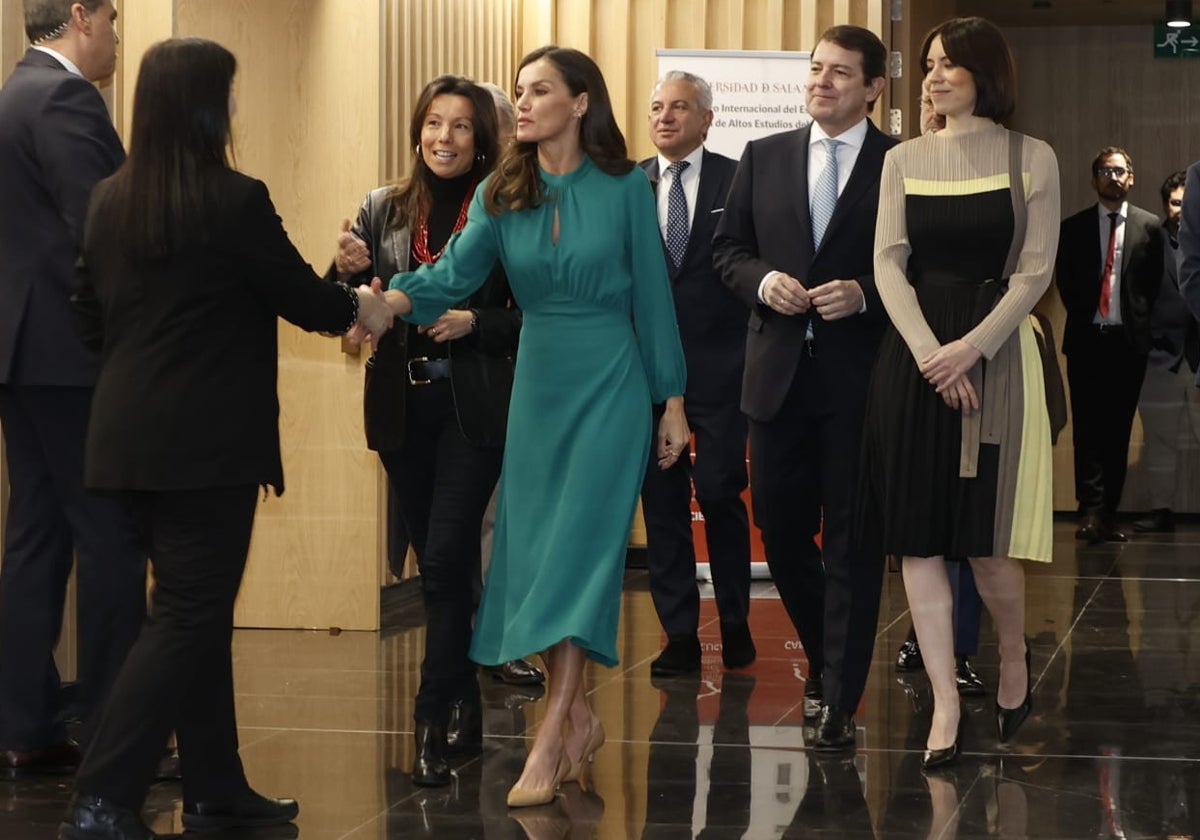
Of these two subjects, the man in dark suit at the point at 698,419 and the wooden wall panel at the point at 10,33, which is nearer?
the wooden wall panel at the point at 10,33

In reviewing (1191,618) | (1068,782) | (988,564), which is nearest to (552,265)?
(988,564)

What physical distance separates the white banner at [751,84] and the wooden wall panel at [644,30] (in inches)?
18.1

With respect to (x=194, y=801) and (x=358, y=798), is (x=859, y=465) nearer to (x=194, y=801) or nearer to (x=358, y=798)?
(x=358, y=798)

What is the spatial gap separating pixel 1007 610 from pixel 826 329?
2.79ft

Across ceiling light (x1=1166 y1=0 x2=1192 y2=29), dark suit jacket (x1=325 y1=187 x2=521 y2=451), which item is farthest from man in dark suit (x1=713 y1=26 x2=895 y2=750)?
ceiling light (x1=1166 y1=0 x2=1192 y2=29)

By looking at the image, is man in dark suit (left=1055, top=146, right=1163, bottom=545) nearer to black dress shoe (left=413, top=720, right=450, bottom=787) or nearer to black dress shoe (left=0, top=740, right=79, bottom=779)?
black dress shoe (left=413, top=720, right=450, bottom=787)

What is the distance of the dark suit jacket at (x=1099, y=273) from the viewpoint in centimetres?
1014

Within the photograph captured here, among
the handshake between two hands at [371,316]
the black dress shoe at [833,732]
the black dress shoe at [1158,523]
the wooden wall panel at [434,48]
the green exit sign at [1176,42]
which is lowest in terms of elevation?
the black dress shoe at [1158,523]

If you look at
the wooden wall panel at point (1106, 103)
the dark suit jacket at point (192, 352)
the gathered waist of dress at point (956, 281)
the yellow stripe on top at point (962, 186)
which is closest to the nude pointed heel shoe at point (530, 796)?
the dark suit jacket at point (192, 352)

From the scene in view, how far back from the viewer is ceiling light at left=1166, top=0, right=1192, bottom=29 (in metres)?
11.0

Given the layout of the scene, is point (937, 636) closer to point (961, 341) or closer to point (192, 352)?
point (961, 341)

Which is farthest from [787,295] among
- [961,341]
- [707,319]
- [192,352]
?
[192,352]

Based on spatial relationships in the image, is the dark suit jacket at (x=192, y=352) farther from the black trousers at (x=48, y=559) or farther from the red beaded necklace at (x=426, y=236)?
the red beaded necklace at (x=426, y=236)

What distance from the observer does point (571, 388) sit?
416 centimetres
